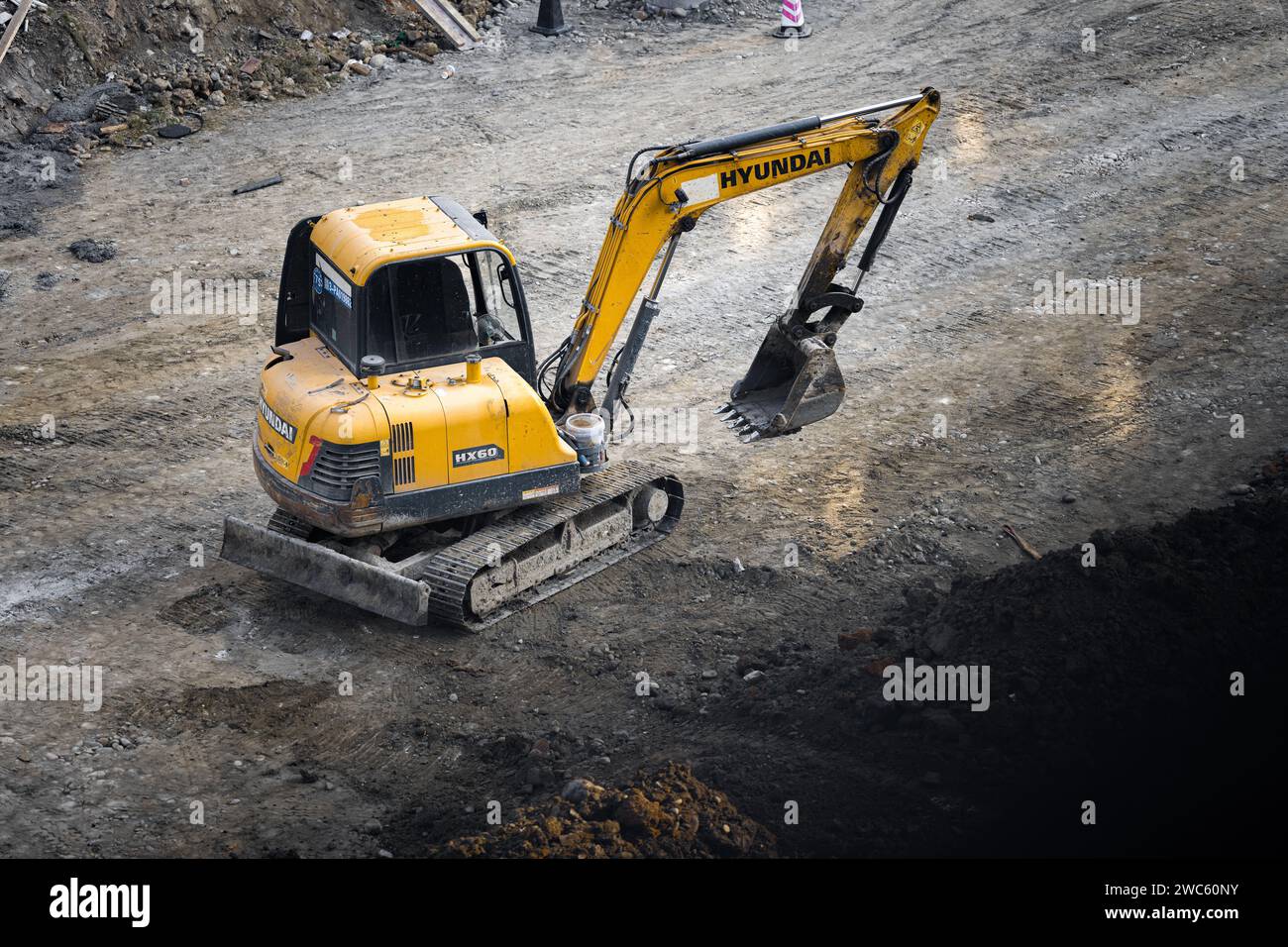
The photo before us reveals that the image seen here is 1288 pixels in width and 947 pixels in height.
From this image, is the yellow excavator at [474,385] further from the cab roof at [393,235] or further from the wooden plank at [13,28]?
the wooden plank at [13,28]

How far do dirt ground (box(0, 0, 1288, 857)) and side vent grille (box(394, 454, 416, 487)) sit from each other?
43.6 inches

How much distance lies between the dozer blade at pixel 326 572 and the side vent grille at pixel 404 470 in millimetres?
608

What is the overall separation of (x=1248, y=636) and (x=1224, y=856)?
1.91 m

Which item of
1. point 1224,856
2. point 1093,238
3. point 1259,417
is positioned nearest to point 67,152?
point 1093,238

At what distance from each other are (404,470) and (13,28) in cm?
1087

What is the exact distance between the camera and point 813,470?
39.5ft

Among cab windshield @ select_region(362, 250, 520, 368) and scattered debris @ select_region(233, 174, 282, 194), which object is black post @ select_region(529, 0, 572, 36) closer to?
scattered debris @ select_region(233, 174, 282, 194)

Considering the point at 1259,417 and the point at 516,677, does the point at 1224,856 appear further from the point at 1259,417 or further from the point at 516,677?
the point at 1259,417

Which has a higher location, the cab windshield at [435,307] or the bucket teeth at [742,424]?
the cab windshield at [435,307]

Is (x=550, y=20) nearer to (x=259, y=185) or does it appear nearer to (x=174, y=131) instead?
(x=174, y=131)

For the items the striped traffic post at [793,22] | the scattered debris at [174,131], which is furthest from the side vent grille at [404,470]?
the striped traffic post at [793,22]

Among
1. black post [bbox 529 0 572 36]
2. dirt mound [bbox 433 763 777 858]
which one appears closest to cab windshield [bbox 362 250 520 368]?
dirt mound [bbox 433 763 777 858]

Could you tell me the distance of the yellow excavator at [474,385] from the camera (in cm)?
946

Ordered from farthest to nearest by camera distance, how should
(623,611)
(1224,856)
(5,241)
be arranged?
(5,241) < (623,611) < (1224,856)
